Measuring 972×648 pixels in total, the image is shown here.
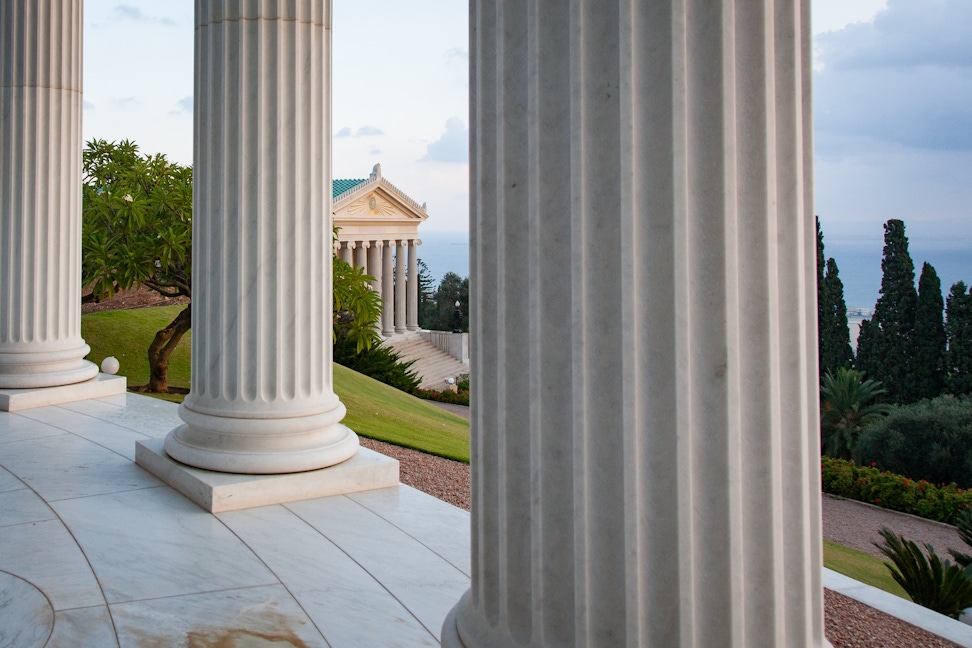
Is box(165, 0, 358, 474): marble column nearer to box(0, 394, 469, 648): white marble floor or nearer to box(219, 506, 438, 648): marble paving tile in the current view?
box(0, 394, 469, 648): white marble floor

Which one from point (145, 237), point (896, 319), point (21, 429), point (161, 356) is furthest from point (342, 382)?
point (896, 319)

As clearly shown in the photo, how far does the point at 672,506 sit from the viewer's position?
522 inches

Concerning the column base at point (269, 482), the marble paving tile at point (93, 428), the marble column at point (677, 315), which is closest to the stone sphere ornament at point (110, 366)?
the marble paving tile at point (93, 428)

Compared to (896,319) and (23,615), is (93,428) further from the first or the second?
(896,319)

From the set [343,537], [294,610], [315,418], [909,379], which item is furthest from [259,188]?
[909,379]

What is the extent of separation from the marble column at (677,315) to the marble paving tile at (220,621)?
10.5m

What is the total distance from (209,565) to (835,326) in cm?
18050

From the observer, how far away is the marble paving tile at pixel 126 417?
49.4 m

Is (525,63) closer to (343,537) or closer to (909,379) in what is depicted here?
(343,537)

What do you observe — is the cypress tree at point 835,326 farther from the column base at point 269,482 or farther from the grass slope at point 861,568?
the column base at point 269,482

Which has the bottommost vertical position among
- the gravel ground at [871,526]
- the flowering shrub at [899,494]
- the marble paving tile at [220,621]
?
the gravel ground at [871,526]

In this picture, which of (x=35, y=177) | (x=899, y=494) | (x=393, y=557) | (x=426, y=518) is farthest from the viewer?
(x=899, y=494)

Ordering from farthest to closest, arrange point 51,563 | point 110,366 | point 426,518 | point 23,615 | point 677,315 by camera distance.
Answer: point 110,366 < point 426,518 < point 51,563 < point 23,615 < point 677,315

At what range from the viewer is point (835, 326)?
615ft
